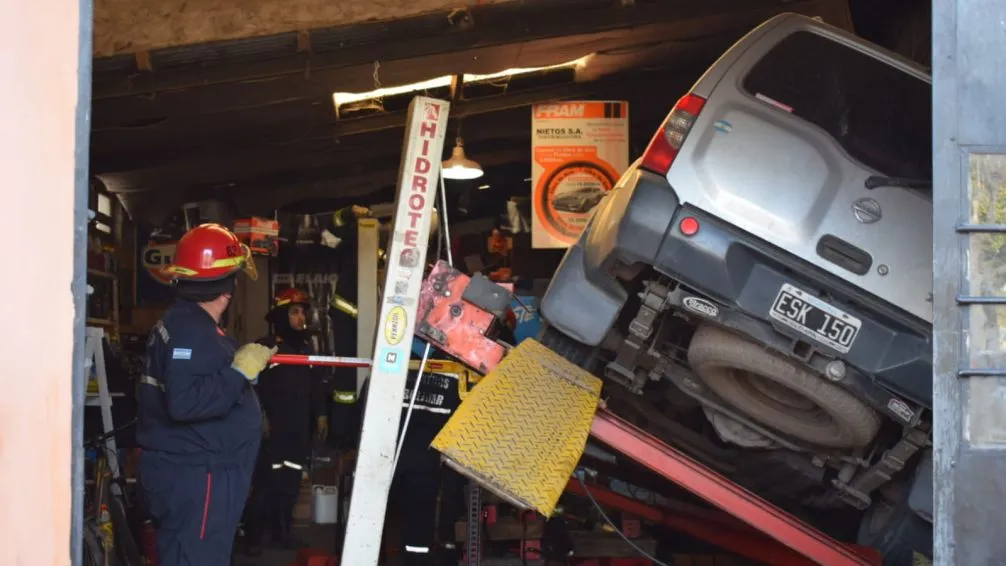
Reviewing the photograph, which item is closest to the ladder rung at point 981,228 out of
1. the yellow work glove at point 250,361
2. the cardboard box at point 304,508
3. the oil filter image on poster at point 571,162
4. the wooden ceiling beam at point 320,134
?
the yellow work glove at point 250,361

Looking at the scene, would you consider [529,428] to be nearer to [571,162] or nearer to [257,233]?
[571,162]

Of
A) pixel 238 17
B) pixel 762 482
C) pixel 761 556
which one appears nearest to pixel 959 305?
pixel 762 482

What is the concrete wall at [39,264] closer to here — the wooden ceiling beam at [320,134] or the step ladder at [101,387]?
the step ladder at [101,387]

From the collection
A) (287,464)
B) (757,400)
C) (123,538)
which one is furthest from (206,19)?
(287,464)

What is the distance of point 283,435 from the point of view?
32.6 feet

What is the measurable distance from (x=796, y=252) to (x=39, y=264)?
3.27 meters

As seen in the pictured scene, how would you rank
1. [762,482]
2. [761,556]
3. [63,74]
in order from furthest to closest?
[761,556]
[762,482]
[63,74]

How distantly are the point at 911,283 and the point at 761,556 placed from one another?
8.46 ft

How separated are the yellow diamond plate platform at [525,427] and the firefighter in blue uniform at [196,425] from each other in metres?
1.03

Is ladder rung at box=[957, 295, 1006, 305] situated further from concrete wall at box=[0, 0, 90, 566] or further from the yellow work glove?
the yellow work glove

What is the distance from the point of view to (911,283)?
4.98 meters

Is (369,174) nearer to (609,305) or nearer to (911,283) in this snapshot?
(609,305)

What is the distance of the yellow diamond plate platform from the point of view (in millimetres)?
5230

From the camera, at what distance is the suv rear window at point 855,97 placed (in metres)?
5.22
